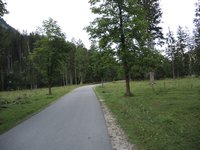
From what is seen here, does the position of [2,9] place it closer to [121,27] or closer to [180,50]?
[121,27]

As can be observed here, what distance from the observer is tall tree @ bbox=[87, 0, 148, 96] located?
27000 mm

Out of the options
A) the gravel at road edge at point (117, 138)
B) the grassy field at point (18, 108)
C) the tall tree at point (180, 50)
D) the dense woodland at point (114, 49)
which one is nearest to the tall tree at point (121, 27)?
the dense woodland at point (114, 49)

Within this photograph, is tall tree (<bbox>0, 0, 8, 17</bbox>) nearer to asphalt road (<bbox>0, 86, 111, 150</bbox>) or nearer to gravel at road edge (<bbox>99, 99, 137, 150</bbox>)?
asphalt road (<bbox>0, 86, 111, 150</bbox>)

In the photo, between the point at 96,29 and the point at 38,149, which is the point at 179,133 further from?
the point at 96,29

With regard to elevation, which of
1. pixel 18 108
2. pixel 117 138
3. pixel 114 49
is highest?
pixel 114 49

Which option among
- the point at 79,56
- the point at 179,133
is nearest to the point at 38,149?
the point at 179,133

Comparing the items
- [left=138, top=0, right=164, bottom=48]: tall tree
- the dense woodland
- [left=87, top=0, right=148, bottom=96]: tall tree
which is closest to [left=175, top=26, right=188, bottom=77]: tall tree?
the dense woodland

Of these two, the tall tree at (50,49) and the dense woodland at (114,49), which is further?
the tall tree at (50,49)

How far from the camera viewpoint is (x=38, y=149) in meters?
9.06

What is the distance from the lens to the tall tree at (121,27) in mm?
27000

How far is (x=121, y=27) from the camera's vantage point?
2750cm

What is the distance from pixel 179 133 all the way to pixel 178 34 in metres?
71.2

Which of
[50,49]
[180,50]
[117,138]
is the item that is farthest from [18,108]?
[180,50]

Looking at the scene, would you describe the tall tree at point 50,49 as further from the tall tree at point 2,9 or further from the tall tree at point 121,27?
the tall tree at point 2,9
